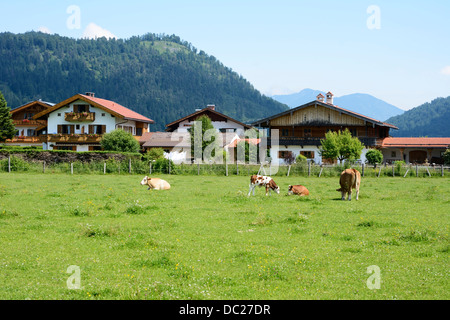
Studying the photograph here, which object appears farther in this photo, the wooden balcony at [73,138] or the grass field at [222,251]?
the wooden balcony at [73,138]

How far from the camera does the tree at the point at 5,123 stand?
222 ft

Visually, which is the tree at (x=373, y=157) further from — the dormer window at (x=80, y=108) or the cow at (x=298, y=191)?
the dormer window at (x=80, y=108)

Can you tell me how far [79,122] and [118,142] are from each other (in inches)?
606

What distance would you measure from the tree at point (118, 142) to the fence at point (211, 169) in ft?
44.8

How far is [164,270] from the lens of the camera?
8.49m

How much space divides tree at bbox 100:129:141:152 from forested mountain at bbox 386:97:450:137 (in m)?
131

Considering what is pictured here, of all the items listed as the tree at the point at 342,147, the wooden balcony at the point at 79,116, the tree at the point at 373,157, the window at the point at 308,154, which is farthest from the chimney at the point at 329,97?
the wooden balcony at the point at 79,116

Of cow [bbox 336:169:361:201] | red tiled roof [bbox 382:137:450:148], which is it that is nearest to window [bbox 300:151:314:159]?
red tiled roof [bbox 382:137:450:148]

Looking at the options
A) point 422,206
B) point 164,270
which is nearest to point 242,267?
point 164,270

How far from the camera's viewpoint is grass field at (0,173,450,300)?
24.3 feet

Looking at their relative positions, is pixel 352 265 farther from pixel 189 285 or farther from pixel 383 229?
pixel 383 229

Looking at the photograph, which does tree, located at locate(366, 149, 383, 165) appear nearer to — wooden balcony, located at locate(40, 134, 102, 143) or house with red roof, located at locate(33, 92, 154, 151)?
house with red roof, located at locate(33, 92, 154, 151)

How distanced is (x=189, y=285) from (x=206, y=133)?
47898mm

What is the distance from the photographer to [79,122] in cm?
6606
